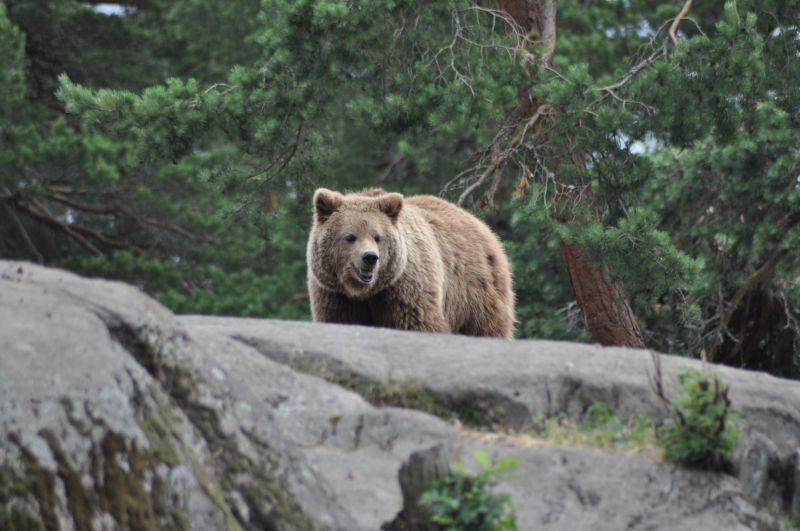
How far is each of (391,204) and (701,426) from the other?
3498 mm

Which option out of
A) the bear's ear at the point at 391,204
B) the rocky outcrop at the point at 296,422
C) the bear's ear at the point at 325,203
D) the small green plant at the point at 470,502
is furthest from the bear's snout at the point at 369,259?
the small green plant at the point at 470,502

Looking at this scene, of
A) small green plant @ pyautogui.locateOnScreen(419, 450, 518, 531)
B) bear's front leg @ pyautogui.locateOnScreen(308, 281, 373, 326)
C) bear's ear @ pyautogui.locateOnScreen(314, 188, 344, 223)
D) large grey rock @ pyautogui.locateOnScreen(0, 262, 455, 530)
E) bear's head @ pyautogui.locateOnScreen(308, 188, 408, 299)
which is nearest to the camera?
large grey rock @ pyautogui.locateOnScreen(0, 262, 455, 530)

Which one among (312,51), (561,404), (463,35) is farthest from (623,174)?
(561,404)

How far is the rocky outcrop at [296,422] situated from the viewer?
4535 millimetres

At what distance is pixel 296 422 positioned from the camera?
18.2ft

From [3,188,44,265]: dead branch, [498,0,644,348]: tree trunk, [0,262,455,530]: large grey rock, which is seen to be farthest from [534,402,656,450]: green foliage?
[3,188,44,265]: dead branch

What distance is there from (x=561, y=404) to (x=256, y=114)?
5.32 m

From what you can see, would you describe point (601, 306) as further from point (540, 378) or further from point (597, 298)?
point (540, 378)

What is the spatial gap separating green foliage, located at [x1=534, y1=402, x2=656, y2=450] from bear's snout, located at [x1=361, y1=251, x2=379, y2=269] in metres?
2.40

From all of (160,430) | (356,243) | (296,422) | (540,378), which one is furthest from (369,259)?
(160,430)

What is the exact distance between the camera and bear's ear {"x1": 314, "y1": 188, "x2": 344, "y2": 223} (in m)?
8.52

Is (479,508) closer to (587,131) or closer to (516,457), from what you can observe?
(516,457)

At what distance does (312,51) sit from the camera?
10.5 meters

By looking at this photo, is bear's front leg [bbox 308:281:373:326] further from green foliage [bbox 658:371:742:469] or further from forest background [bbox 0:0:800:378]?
green foliage [bbox 658:371:742:469]
